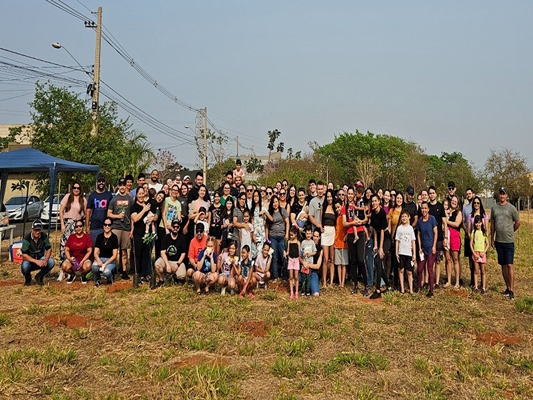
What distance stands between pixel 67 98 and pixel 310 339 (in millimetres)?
16692

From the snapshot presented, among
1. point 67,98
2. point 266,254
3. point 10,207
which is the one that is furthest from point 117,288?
point 10,207

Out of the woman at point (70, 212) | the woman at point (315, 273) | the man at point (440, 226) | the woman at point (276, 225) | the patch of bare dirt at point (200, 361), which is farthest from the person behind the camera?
the woman at point (70, 212)

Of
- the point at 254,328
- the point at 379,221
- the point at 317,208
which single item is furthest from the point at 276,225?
the point at 254,328

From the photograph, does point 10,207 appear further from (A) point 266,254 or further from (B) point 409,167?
(B) point 409,167

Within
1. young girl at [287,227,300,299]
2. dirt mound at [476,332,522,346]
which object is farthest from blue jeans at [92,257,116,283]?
dirt mound at [476,332,522,346]

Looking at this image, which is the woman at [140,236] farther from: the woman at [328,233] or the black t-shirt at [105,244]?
the woman at [328,233]

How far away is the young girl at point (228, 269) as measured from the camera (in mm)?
7574

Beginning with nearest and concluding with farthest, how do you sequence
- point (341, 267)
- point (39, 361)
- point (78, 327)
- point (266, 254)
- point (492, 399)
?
point (492, 399), point (39, 361), point (78, 327), point (266, 254), point (341, 267)

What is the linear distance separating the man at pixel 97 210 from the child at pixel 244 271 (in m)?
3.00

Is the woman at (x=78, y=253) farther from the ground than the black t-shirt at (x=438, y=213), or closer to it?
closer to it

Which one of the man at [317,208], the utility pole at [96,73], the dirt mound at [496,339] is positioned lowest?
the dirt mound at [496,339]

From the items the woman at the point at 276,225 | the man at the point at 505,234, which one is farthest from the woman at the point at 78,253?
the man at the point at 505,234

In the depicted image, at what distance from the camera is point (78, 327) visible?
5.91 m

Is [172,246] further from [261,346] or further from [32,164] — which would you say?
[32,164]
